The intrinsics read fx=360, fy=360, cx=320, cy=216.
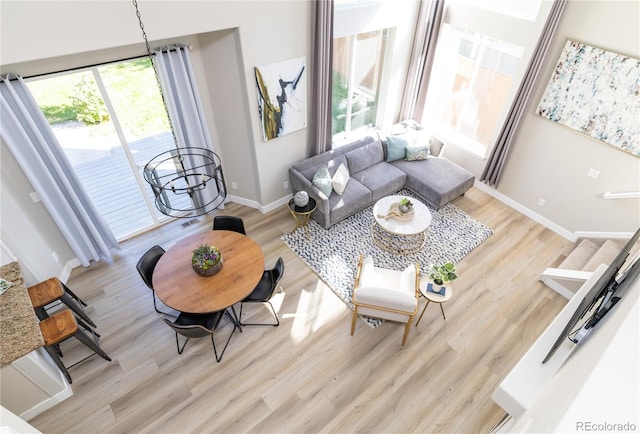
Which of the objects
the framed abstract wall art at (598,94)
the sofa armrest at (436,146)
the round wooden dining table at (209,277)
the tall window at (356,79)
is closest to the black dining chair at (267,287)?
the round wooden dining table at (209,277)

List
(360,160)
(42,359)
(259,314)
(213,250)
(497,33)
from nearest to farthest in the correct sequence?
(42,359) < (213,250) < (259,314) < (497,33) < (360,160)

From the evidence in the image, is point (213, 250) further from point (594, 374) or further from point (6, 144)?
point (594, 374)

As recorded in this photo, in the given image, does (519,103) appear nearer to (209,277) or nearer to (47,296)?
(209,277)

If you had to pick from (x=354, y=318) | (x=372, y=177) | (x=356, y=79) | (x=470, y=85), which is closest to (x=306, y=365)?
(x=354, y=318)

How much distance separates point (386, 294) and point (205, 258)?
1950 millimetres

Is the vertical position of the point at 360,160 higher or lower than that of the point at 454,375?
higher

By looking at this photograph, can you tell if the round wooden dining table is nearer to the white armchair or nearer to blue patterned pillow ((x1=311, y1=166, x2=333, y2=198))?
the white armchair

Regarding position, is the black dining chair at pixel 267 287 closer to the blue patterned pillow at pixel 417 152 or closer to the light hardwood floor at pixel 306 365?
the light hardwood floor at pixel 306 365

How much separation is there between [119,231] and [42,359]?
2368 mm

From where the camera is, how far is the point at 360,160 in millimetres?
6109

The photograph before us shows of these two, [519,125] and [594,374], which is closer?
[594,374]

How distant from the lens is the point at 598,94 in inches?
184

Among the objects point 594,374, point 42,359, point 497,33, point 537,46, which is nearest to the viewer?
point 594,374

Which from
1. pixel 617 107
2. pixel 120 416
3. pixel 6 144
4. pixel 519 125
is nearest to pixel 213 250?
pixel 120 416
